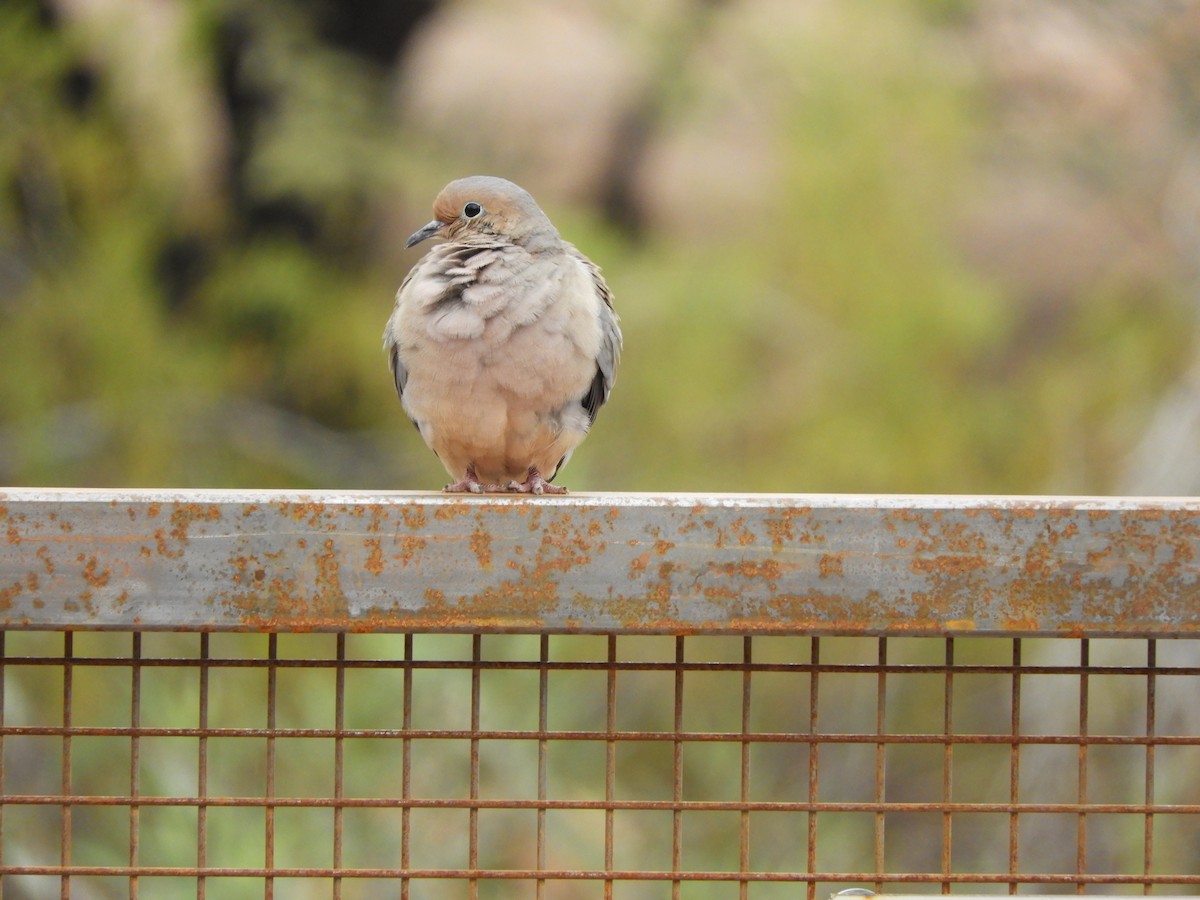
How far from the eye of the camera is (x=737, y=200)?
6.69 m

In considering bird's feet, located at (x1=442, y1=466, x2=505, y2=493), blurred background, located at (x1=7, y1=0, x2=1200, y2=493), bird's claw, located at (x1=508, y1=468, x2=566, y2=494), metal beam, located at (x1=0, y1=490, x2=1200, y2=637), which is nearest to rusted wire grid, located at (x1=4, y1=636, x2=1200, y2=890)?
metal beam, located at (x1=0, y1=490, x2=1200, y2=637)

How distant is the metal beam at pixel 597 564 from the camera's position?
128 cm

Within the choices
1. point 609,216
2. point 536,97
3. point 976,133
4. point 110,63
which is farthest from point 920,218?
point 110,63

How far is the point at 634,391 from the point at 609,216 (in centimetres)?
130

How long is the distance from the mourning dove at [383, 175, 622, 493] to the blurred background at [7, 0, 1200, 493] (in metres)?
2.50

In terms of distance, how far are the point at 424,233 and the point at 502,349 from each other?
0.53 m

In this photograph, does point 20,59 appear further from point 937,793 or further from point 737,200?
point 937,793

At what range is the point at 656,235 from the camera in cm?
662

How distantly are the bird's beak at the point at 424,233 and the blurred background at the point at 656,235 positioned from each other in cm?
235

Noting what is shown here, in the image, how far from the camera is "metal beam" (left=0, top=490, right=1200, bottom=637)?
128cm

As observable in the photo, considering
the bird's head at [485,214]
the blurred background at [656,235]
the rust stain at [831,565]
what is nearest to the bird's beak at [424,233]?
the bird's head at [485,214]

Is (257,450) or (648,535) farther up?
(257,450)

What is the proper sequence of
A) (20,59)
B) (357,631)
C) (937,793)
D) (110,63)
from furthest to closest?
(937,793) < (110,63) < (20,59) < (357,631)

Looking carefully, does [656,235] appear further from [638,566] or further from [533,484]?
[638,566]
